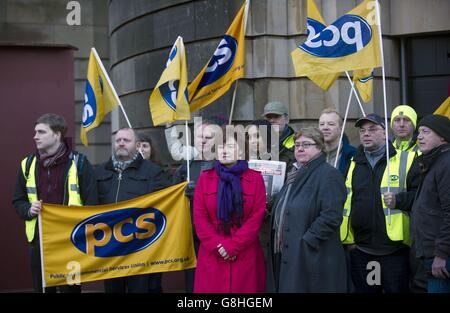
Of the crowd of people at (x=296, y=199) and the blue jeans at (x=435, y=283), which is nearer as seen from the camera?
the blue jeans at (x=435, y=283)

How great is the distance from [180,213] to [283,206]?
1.19 m

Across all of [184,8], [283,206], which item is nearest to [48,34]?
[184,8]

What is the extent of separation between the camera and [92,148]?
20047mm

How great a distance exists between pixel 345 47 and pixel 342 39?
3.4 inches

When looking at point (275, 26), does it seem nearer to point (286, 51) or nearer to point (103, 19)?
point (286, 51)

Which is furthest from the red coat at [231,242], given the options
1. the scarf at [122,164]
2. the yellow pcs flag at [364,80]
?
the yellow pcs flag at [364,80]

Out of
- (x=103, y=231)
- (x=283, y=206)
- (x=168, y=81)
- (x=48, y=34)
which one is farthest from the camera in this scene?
(x=48, y=34)

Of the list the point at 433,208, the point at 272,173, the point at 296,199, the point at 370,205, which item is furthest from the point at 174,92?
the point at 433,208

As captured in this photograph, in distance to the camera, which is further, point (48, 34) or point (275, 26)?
point (48, 34)

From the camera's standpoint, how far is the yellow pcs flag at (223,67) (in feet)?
28.5

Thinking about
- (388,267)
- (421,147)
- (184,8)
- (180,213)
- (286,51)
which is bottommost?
(388,267)

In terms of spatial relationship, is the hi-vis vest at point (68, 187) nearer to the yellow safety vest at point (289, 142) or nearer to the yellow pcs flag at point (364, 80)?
the yellow safety vest at point (289, 142)

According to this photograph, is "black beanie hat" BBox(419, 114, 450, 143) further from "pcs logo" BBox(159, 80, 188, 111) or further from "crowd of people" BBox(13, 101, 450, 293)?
"pcs logo" BBox(159, 80, 188, 111)

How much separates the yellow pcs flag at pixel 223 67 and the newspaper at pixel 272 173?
51.8 inches
